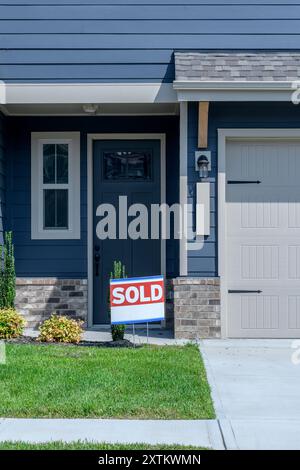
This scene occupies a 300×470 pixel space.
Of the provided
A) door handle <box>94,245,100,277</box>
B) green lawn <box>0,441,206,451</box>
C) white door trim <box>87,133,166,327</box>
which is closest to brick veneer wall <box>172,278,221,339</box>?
white door trim <box>87,133,166,327</box>

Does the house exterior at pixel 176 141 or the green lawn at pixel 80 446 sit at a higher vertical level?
the house exterior at pixel 176 141

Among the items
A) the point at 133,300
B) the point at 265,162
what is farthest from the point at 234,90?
the point at 133,300

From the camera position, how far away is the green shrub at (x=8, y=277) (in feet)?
30.5

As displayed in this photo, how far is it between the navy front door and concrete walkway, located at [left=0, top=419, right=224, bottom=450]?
16.2 ft

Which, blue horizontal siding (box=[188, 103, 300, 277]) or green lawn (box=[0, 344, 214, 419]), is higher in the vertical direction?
blue horizontal siding (box=[188, 103, 300, 277])

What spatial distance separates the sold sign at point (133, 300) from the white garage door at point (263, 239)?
1.28 meters

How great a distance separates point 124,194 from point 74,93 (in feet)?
5.65

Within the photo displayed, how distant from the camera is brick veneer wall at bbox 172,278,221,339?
28.9 ft

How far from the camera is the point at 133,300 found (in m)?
8.29

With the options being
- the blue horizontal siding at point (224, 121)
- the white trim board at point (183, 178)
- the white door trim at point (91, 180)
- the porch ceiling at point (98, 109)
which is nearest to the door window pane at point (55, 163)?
the white door trim at point (91, 180)

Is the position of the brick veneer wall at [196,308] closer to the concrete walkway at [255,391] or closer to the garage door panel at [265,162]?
the concrete walkway at [255,391]

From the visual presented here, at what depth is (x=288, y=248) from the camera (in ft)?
29.9
